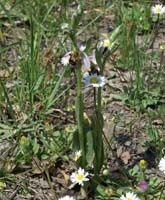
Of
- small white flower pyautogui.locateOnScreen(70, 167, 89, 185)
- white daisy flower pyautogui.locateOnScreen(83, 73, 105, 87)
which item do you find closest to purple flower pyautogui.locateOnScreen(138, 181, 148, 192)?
small white flower pyautogui.locateOnScreen(70, 167, 89, 185)

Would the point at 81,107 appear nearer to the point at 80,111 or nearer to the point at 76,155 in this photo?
the point at 80,111

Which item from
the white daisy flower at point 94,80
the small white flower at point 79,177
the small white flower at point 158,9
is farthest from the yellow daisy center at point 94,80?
the small white flower at point 158,9

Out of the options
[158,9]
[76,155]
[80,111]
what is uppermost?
[158,9]

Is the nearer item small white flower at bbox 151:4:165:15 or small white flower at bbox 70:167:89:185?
small white flower at bbox 70:167:89:185

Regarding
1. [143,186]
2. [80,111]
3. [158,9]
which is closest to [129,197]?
[143,186]

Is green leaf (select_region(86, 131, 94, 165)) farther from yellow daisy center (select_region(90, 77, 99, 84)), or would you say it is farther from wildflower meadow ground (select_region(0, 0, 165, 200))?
yellow daisy center (select_region(90, 77, 99, 84))

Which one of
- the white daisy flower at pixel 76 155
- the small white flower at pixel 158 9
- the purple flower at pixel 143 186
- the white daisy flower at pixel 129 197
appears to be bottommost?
the white daisy flower at pixel 129 197

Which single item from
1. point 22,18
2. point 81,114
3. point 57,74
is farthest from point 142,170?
point 22,18

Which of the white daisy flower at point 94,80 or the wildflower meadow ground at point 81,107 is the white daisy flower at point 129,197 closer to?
the wildflower meadow ground at point 81,107

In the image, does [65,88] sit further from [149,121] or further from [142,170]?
[142,170]

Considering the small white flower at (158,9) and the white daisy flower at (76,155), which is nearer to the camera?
the white daisy flower at (76,155)

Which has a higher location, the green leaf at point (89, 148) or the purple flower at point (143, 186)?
the green leaf at point (89, 148)
